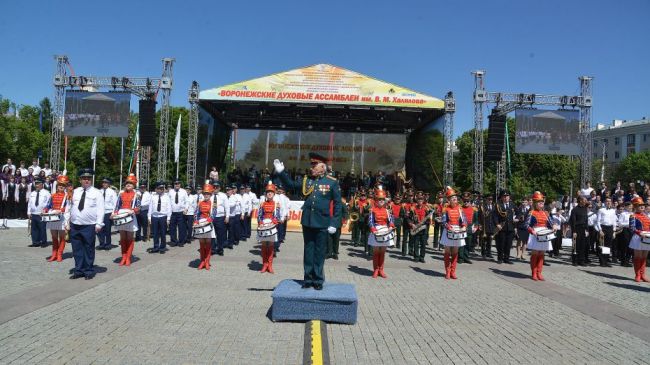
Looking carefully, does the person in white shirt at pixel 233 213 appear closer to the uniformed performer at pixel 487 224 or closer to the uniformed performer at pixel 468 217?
the uniformed performer at pixel 468 217

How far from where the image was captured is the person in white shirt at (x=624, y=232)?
43.4 ft

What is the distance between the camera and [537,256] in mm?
10375

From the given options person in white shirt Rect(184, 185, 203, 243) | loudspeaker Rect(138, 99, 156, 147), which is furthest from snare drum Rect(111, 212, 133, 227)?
loudspeaker Rect(138, 99, 156, 147)

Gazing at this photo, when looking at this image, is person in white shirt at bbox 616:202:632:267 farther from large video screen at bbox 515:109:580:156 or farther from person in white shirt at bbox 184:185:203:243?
person in white shirt at bbox 184:185:203:243

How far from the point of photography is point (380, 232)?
9672 mm

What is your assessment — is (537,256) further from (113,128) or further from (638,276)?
(113,128)

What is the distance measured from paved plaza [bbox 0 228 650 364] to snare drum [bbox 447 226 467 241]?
976 millimetres

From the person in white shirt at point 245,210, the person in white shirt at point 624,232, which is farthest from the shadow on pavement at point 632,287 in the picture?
the person in white shirt at point 245,210

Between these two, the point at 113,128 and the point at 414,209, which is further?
the point at 113,128

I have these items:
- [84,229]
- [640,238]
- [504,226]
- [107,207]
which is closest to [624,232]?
[640,238]

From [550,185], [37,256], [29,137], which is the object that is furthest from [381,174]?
[29,137]

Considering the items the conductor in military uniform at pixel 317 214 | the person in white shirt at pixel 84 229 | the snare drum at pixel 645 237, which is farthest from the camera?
the snare drum at pixel 645 237

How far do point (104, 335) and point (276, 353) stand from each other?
6.75ft

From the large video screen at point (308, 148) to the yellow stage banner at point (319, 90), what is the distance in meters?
8.39
